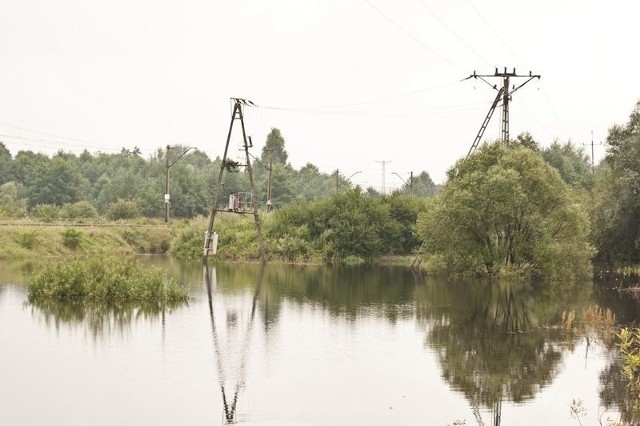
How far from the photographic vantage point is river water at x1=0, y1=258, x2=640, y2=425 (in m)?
20.2

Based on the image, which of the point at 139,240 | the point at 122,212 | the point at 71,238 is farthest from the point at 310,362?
the point at 122,212

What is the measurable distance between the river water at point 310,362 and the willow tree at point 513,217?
442 inches

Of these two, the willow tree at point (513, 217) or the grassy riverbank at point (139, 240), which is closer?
the willow tree at point (513, 217)

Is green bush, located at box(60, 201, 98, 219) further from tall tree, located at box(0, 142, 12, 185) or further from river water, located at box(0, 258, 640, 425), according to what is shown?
tall tree, located at box(0, 142, 12, 185)

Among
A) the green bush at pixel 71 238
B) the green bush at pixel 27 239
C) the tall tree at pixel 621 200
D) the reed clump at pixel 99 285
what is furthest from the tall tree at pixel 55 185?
the reed clump at pixel 99 285

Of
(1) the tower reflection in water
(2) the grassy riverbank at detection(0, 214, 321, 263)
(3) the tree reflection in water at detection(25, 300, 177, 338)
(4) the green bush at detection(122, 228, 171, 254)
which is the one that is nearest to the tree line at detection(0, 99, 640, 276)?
(2) the grassy riverbank at detection(0, 214, 321, 263)

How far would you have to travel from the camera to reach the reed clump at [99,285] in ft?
123

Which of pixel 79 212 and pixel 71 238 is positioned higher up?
pixel 79 212

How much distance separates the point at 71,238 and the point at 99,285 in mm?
35827

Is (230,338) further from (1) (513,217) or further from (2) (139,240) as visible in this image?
(2) (139,240)

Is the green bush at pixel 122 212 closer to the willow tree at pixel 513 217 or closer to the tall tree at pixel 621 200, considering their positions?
the willow tree at pixel 513 217

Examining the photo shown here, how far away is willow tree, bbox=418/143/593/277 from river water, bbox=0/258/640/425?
442 inches

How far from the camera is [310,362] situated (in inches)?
1014

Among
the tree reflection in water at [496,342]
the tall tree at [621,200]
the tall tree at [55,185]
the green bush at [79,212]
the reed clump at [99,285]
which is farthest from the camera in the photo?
the tall tree at [55,185]
